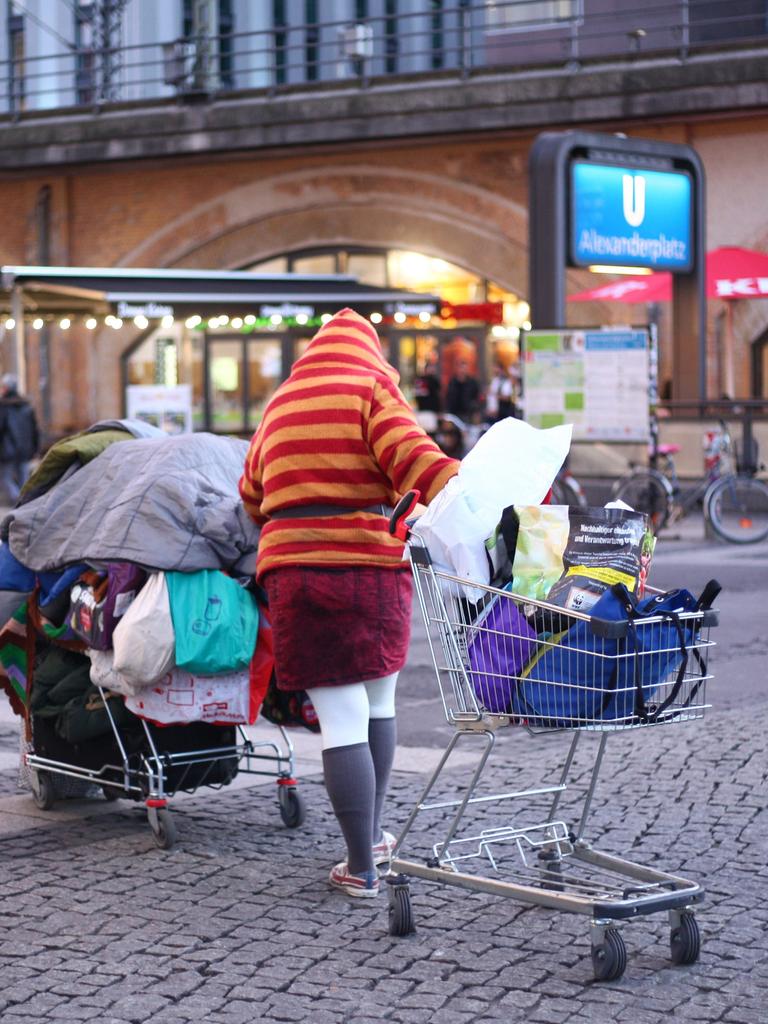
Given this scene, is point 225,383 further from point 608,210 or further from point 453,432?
point 608,210

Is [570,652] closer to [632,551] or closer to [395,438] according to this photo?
[632,551]

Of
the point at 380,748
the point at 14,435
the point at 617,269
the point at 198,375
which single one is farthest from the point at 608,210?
the point at 198,375

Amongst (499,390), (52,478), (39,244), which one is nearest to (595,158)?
(499,390)

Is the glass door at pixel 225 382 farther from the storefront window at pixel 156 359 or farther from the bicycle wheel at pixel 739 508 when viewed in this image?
the bicycle wheel at pixel 739 508

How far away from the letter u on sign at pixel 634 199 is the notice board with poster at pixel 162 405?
257 inches

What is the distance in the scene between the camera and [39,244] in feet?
107

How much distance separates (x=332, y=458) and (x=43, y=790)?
2.04 m

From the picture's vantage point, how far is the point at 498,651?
454cm

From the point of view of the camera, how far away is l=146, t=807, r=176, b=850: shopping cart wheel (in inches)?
227

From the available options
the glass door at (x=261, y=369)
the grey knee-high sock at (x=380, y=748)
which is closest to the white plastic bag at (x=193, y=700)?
the grey knee-high sock at (x=380, y=748)

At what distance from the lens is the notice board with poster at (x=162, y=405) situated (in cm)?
2219

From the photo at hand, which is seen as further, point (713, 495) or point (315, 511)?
point (713, 495)

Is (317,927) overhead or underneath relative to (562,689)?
underneath

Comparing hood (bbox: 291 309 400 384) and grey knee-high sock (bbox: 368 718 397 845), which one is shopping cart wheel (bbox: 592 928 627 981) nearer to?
grey knee-high sock (bbox: 368 718 397 845)
